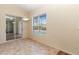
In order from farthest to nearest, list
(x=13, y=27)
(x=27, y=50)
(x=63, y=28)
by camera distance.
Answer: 1. (x=13, y=27)
2. (x=27, y=50)
3. (x=63, y=28)

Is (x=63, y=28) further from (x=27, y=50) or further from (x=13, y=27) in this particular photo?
(x=13, y=27)

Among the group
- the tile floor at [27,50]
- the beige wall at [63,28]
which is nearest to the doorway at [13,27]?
the tile floor at [27,50]

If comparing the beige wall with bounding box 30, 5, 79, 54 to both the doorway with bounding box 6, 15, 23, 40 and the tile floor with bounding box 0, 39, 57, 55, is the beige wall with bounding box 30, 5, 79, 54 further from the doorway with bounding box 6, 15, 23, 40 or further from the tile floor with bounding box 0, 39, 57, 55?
the doorway with bounding box 6, 15, 23, 40

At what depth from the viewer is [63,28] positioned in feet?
13.0

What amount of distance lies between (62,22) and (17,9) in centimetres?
394

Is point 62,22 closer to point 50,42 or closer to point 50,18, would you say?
point 50,18

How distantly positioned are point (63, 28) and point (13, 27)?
4407 mm

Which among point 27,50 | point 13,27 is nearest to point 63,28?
point 27,50

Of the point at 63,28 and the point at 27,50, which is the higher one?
the point at 63,28

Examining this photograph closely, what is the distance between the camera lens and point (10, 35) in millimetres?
7074

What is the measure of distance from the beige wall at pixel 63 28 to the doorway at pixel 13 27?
283 cm

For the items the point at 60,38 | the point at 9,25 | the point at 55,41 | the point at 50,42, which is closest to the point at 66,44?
the point at 60,38

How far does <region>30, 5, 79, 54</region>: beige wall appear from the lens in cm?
337
